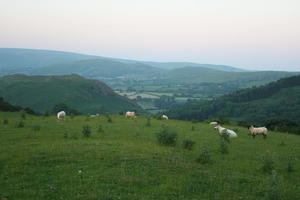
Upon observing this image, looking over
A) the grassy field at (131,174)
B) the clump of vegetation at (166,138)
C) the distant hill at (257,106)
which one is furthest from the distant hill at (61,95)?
the grassy field at (131,174)

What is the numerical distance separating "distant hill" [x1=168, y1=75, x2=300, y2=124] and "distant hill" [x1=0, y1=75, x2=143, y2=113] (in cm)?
3745

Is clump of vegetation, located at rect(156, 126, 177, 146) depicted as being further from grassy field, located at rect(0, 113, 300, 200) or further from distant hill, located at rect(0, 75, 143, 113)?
distant hill, located at rect(0, 75, 143, 113)

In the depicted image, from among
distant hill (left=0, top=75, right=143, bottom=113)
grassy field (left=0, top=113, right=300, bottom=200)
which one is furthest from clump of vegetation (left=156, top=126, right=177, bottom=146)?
distant hill (left=0, top=75, right=143, bottom=113)

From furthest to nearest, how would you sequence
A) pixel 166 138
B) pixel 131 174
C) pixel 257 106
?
pixel 257 106, pixel 166 138, pixel 131 174

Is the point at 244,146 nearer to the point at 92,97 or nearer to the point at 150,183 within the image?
the point at 150,183

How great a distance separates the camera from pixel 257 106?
120438mm

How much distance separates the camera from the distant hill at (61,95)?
5566 inches

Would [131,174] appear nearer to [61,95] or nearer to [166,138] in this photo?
[166,138]

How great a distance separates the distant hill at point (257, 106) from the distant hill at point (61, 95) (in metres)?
37.5

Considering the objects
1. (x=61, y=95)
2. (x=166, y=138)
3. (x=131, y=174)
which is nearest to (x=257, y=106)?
(x=61, y=95)

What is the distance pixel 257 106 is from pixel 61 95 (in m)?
98.3

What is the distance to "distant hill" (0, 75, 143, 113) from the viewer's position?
464ft

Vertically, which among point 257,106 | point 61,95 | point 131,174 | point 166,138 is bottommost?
point 61,95

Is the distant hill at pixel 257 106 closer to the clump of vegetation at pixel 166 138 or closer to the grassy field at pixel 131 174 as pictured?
the clump of vegetation at pixel 166 138
